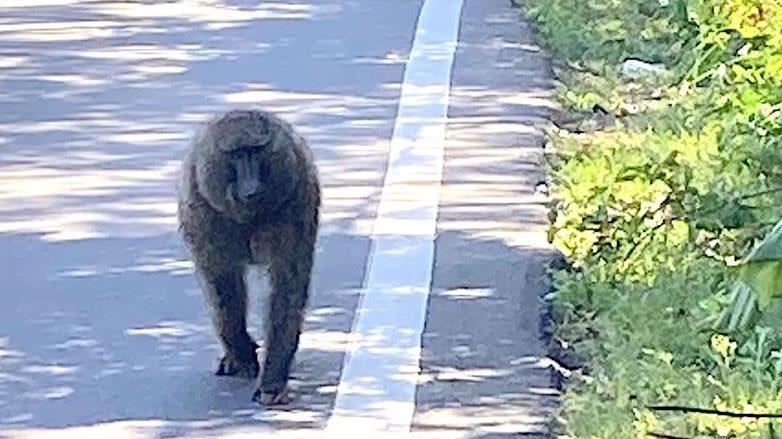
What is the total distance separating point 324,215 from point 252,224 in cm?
300

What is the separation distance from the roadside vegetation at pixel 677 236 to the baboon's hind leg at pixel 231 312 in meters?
1.11

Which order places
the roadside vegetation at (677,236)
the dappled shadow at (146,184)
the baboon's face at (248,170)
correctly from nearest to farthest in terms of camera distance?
the roadside vegetation at (677,236) → the baboon's face at (248,170) → the dappled shadow at (146,184)

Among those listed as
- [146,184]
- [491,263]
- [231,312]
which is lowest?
[146,184]

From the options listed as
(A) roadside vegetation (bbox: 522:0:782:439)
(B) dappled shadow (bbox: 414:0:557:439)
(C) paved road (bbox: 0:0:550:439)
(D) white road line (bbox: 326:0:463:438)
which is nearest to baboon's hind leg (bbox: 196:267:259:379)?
(C) paved road (bbox: 0:0:550:439)

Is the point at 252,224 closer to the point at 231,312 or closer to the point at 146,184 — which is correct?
the point at 231,312

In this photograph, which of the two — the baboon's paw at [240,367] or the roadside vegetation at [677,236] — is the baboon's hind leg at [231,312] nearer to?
the baboon's paw at [240,367]

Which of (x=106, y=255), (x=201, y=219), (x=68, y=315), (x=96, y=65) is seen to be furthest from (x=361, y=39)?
(x=201, y=219)

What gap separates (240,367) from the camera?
24.0 feet

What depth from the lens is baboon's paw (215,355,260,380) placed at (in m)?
7.31

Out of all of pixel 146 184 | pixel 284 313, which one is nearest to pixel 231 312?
pixel 284 313

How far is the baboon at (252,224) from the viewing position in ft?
22.2

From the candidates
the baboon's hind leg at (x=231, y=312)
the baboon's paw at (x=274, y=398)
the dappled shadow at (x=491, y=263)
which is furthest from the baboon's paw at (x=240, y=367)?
the dappled shadow at (x=491, y=263)

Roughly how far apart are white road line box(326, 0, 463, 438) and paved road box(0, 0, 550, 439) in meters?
0.02

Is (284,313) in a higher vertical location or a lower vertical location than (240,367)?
higher
